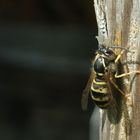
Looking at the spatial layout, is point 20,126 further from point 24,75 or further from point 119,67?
point 119,67

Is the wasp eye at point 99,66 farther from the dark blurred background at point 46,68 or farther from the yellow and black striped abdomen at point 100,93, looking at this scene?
the dark blurred background at point 46,68

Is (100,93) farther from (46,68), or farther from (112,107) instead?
(46,68)

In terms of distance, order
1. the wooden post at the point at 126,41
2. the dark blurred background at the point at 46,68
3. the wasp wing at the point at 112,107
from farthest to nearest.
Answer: the dark blurred background at the point at 46,68, the wasp wing at the point at 112,107, the wooden post at the point at 126,41

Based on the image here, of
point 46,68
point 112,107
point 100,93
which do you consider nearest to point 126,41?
point 112,107

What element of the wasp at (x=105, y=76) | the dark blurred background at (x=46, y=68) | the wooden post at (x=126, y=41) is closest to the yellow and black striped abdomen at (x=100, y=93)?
the wasp at (x=105, y=76)

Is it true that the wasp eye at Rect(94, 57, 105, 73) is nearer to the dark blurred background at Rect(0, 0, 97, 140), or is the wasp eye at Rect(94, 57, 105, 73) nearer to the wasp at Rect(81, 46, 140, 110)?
the wasp at Rect(81, 46, 140, 110)

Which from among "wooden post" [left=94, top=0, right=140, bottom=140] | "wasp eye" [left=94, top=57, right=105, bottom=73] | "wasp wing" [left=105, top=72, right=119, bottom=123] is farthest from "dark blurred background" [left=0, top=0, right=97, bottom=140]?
"wooden post" [left=94, top=0, right=140, bottom=140]
